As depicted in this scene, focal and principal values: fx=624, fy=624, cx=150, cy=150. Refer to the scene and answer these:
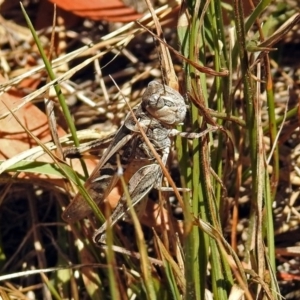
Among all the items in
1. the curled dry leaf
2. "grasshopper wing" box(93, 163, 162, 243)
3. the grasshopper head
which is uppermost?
the curled dry leaf

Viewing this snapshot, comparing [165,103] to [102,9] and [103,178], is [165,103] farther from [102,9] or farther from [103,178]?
[102,9]

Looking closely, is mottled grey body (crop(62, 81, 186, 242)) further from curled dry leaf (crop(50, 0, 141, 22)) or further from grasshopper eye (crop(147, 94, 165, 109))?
curled dry leaf (crop(50, 0, 141, 22))

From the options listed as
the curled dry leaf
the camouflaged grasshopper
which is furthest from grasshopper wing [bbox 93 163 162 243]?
the curled dry leaf

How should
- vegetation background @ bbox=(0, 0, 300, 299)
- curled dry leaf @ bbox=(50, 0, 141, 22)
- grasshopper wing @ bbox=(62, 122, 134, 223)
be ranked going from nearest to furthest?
vegetation background @ bbox=(0, 0, 300, 299)
grasshopper wing @ bbox=(62, 122, 134, 223)
curled dry leaf @ bbox=(50, 0, 141, 22)

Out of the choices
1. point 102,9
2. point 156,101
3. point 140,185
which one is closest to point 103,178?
point 140,185

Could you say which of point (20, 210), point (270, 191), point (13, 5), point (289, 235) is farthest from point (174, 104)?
point (13, 5)

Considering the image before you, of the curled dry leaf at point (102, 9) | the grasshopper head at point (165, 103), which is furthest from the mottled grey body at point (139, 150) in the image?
the curled dry leaf at point (102, 9)

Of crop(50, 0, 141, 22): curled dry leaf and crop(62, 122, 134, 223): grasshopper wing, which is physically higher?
crop(50, 0, 141, 22): curled dry leaf

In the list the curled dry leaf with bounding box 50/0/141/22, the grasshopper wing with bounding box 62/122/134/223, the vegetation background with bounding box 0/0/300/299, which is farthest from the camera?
the curled dry leaf with bounding box 50/0/141/22
